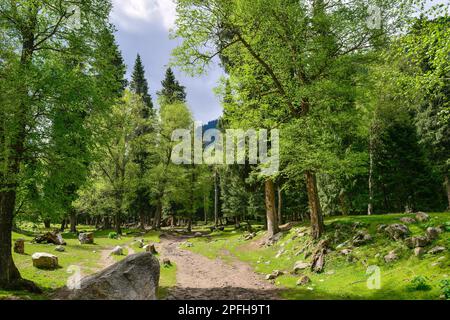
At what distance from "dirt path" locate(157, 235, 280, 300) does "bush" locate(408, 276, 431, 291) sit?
4.80 meters

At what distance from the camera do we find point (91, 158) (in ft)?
44.3

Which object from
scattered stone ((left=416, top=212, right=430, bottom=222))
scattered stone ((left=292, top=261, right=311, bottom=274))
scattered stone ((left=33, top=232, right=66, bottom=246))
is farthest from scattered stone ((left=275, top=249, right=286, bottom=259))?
scattered stone ((left=33, top=232, right=66, bottom=246))

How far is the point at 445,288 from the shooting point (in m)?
9.32

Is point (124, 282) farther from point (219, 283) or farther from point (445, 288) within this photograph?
point (445, 288)

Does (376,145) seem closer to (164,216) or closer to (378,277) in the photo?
(378,277)

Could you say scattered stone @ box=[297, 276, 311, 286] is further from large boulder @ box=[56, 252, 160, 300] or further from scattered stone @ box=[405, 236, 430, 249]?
large boulder @ box=[56, 252, 160, 300]

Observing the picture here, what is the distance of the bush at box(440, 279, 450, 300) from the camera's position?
29.9ft

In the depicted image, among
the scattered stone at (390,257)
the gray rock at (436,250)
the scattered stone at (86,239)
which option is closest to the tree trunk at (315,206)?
the scattered stone at (390,257)

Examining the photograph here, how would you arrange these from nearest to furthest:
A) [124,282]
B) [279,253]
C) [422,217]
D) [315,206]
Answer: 1. [124,282]
2. [422,217]
3. [315,206]
4. [279,253]

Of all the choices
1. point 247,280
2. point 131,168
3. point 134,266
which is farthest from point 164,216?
point 134,266

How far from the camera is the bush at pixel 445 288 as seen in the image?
911 cm

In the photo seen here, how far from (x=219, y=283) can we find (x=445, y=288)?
950 cm

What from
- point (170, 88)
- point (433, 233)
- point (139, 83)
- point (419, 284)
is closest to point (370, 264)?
point (433, 233)
